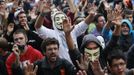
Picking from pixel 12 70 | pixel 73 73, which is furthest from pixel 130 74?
pixel 12 70

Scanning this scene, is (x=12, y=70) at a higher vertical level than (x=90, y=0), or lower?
higher

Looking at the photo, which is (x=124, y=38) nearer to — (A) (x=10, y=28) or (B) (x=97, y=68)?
(A) (x=10, y=28)

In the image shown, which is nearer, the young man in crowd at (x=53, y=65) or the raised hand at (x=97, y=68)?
the raised hand at (x=97, y=68)

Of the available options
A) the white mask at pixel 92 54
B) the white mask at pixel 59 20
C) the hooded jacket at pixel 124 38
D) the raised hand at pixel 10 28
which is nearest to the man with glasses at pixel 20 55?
the white mask at pixel 59 20

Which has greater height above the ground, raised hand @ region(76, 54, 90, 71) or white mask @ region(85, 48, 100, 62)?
raised hand @ region(76, 54, 90, 71)

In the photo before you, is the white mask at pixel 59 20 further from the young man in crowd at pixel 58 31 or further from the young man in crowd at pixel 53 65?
the young man in crowd at pixel 53 65

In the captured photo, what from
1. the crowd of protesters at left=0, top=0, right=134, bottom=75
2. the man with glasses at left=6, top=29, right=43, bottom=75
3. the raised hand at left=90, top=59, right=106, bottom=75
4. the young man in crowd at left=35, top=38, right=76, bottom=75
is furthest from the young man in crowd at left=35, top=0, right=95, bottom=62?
the raised hand at left=90, top=59, right=106, bottom=75

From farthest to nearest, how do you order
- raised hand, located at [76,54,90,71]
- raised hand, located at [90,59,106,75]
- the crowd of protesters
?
raised hand, located at [76,54,90,71] < the crowd of protesters < raised hand, located at [90,59,106,75]

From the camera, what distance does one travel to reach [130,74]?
441 cm

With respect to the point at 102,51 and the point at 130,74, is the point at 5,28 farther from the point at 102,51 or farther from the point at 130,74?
the point at 130,74

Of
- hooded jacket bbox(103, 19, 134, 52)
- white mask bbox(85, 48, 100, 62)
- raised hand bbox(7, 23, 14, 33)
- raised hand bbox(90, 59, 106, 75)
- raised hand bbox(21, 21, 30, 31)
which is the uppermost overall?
raised hand bbox(90, 59, 106, 75)

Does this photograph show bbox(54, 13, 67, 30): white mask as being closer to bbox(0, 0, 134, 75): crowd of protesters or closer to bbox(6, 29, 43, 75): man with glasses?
bbox(0, 0, 134, 75): crowd of protesters

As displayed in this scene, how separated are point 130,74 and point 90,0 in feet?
25.8

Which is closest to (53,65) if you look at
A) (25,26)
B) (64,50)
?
(64,50)
